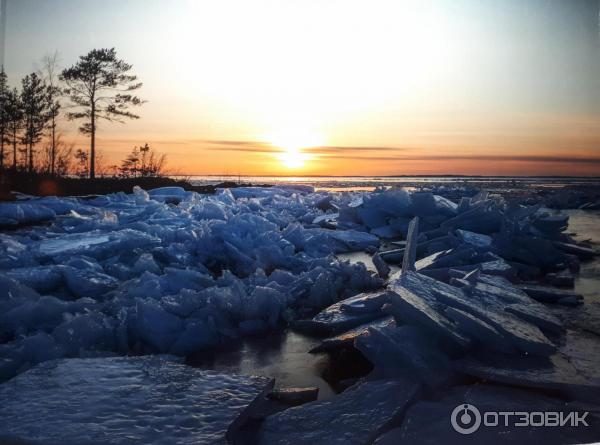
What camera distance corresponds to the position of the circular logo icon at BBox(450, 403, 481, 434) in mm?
1357

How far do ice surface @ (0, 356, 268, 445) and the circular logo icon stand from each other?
27.2 inches

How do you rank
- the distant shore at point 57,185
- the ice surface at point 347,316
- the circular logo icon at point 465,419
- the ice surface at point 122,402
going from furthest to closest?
the distant shore at point 57,185, the ice surface at point 347,316, the circular logo icon at point 465,419, the ice surface at point 122,402

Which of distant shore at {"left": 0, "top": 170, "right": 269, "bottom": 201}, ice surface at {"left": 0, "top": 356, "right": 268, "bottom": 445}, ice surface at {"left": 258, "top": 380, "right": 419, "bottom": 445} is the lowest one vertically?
ice surface at {"left": 258, "top": 380, "right": 419, "bottom": 445}

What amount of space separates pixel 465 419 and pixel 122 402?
117cm

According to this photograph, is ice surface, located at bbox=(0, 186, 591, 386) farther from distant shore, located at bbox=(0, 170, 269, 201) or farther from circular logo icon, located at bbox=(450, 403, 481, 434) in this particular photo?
distant shore, located at bbox=(0, 170, 269, 201)

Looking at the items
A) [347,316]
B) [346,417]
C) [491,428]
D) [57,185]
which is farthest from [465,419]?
[57,185]

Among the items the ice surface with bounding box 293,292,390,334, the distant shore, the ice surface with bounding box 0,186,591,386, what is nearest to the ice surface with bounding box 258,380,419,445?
the ice surface with bounding box 0,186,591,386

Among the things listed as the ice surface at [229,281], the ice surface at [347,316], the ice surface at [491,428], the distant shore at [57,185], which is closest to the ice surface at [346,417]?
the ice surface at [491,428]

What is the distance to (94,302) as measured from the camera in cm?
268

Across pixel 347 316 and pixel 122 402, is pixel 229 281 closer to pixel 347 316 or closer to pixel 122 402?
pixel 347 316

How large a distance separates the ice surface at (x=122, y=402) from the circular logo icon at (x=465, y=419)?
692 mm

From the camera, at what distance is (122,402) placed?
56.6 inches

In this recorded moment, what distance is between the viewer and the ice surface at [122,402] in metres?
1.26

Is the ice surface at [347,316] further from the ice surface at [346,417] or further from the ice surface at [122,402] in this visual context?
the ice surface at [122,402]
